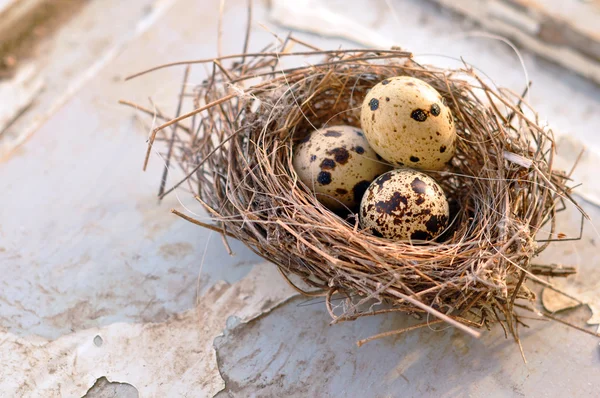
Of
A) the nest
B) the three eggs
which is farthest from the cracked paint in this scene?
the three eggs

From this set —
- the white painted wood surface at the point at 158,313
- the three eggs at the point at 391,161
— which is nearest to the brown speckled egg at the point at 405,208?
the three eggs at the point at 391,161

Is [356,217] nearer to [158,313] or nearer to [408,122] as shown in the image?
[408,122]

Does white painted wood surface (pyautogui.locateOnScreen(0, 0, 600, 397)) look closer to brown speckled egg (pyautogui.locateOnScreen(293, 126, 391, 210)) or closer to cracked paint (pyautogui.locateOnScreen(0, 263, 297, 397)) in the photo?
cracked paint (pyautogui.locateOnScreen(0, 263, 297, 397))

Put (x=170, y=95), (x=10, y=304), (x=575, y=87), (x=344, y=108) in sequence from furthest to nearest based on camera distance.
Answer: (x=575, y=87), (x=170, y=95), (x=344, y=108), (x=10, y=304)

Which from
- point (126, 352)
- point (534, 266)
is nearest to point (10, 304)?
point (126, 352)

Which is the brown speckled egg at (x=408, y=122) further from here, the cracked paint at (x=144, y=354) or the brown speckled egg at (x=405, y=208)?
the cracked paint at (x=144, y=354)

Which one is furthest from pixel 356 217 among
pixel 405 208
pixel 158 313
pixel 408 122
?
pixel 158 313

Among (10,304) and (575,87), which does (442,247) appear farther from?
(575,87)
